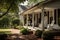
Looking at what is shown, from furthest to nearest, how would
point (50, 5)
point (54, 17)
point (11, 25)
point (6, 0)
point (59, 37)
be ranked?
point (11, 25)
point (54, 17)
point (6, 0)
point (50, 5)
point (59, 37)

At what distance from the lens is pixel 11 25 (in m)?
38.2

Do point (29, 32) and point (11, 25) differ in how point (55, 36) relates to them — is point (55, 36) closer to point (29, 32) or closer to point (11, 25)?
point (29, 32)

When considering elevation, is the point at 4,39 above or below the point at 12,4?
below

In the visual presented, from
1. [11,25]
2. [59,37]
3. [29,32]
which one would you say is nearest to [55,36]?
[59,37]

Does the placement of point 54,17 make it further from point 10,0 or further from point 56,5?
point 10,0

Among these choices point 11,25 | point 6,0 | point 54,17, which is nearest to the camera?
point 6,0

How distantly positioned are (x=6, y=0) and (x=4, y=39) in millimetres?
4991

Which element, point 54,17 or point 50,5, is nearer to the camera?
point 50,5

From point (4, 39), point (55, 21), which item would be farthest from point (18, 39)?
point (55, 21)

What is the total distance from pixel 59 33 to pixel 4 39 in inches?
204

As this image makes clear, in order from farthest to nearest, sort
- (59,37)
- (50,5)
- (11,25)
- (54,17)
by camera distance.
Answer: (11,25), (54,17), (50,5), (59,37)

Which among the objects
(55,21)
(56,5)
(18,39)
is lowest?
(18,39)

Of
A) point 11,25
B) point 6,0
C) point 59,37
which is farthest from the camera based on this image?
point 11,25

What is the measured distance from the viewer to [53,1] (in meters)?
16.5
